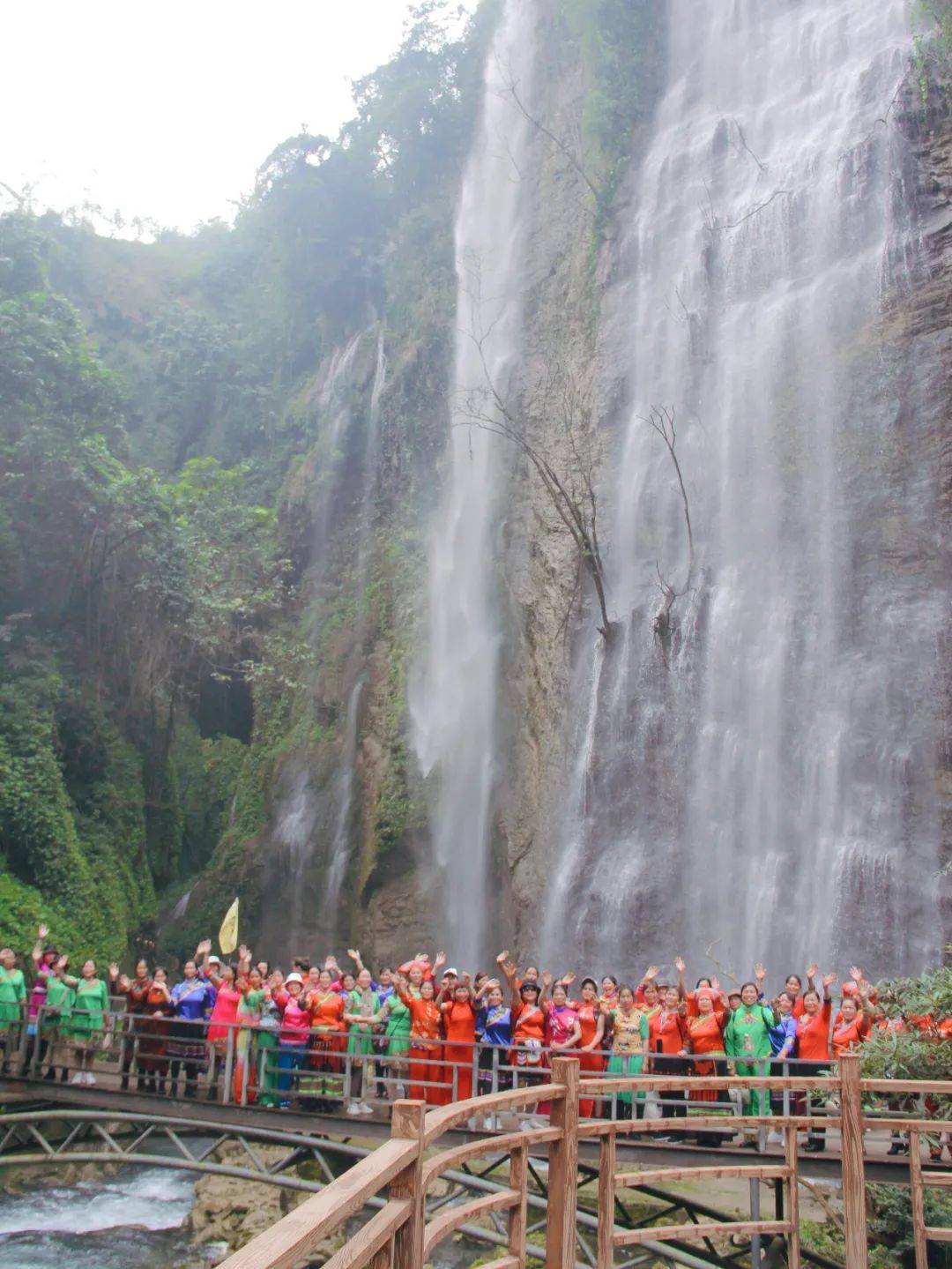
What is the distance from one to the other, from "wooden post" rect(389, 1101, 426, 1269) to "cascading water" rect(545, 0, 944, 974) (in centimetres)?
1476

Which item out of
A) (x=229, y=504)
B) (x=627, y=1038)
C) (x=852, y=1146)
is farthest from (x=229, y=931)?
(x=229, y=504)

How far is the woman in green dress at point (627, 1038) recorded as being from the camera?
33.3 feet

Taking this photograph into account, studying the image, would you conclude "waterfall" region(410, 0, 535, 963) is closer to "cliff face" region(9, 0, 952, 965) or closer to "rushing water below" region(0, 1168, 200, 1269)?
"cliff face" region(9, 0, 952, 965)

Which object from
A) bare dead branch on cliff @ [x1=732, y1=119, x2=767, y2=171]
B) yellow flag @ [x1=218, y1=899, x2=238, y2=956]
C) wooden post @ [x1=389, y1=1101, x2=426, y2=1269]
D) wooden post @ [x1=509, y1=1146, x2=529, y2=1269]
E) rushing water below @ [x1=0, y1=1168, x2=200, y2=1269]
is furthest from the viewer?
bare dead branch on cliff @ [x1=732, y1=119, x2=767, y2=171]

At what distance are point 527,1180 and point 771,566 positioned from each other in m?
17.7

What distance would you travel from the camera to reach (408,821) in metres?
25.7

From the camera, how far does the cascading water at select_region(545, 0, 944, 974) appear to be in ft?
58.5

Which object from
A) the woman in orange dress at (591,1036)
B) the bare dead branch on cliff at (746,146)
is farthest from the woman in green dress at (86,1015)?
the bare dead branch on cliff at (746,146)

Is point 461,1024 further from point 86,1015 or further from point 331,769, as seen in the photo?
point 331,769

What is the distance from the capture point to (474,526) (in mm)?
28312

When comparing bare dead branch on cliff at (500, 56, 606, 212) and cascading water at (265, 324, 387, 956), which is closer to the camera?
cascading water at (265, 324, 387, 956)

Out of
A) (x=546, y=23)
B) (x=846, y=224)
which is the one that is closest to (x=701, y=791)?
(x=846, y=224)

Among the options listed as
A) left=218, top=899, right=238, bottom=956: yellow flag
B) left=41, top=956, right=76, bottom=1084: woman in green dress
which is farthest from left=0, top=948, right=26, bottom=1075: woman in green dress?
left=218, top=899, right=238, bottom=956: yellow flag

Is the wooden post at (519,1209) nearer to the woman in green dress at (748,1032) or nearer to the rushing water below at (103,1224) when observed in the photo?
the woman in green dress at (748,1032)
